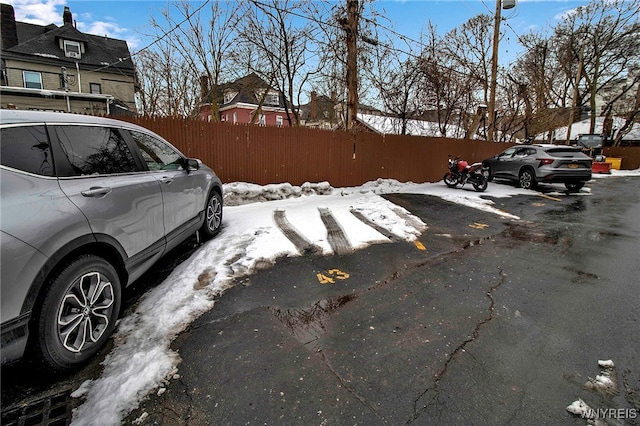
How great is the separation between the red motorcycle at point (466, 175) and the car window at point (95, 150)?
10588 mm

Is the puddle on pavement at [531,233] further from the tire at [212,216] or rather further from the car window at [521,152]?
the car window at [521,152]

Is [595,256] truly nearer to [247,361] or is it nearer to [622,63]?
[247,361]

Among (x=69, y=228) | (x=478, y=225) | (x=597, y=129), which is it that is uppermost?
(x=597, y=129)

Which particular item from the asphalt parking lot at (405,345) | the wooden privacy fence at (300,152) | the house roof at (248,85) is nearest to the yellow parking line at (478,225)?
the asphalt parking lot at (405,345)

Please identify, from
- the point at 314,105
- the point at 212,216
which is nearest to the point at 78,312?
the point at 212,216

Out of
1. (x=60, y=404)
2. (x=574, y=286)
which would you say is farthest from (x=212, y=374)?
(x=574, y=286)

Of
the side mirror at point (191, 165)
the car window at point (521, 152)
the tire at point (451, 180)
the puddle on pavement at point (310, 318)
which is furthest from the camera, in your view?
the car window at point (521, 152)

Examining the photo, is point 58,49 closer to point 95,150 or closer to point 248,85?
point 248,85

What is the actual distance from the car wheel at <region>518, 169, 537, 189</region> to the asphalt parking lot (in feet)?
25.1

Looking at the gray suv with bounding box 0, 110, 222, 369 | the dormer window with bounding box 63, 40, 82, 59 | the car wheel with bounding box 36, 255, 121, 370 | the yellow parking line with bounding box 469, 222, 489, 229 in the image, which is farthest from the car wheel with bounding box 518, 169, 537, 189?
the dormer window with bounding box 63, 40, 82, 59

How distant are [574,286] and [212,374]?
13.2 feet

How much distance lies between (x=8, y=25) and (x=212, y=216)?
111 ft

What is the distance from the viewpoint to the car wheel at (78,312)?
6.22ft

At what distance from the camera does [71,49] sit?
2456 centimetres
